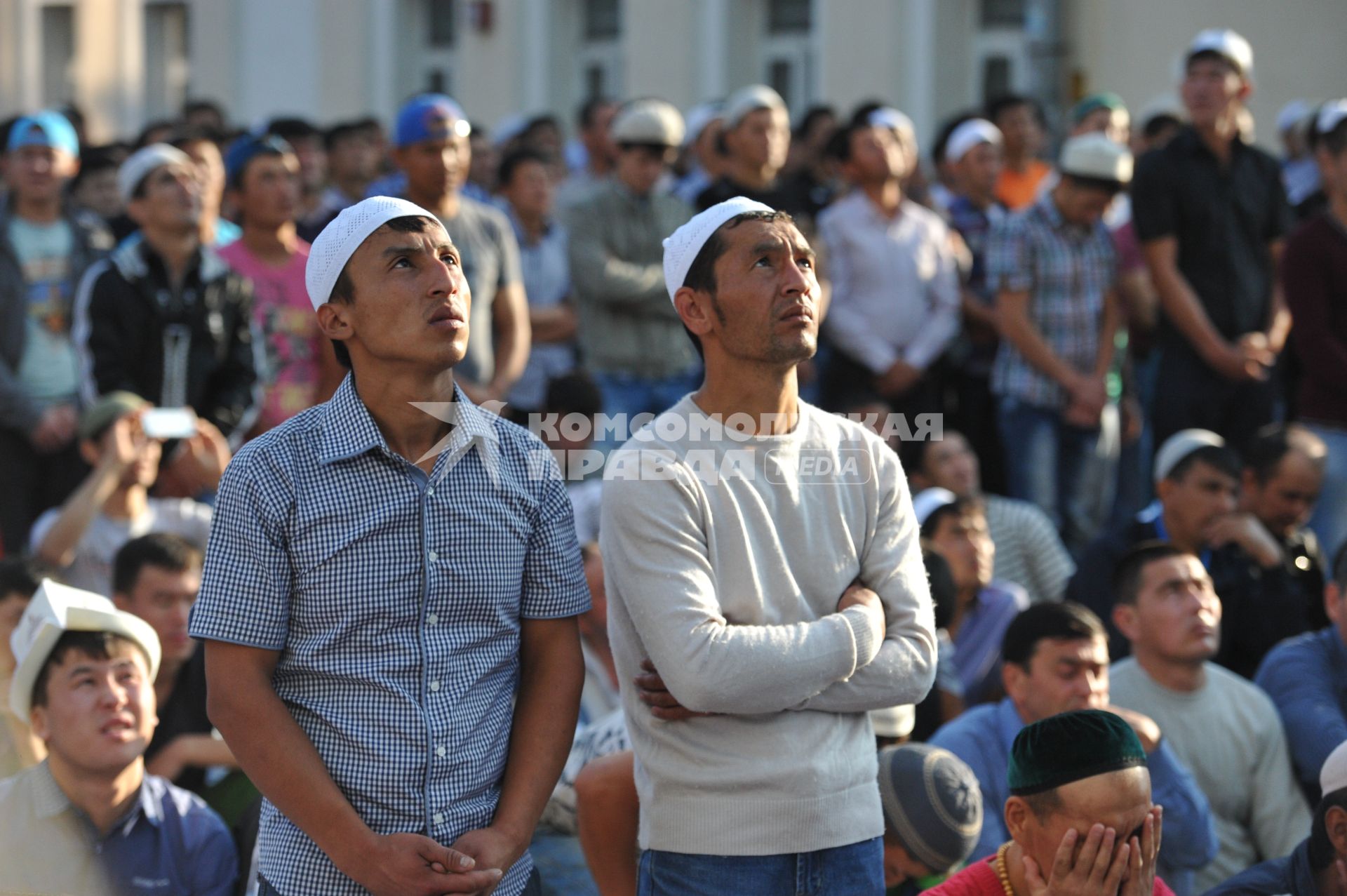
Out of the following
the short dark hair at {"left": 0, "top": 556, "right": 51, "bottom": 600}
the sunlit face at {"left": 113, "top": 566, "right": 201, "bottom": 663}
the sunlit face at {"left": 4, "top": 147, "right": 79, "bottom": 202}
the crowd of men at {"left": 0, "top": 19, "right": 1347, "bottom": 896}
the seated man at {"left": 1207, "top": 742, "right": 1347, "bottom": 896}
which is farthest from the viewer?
the sunlit face at {"left": 4, "top": 147, "right": 79, "bottom": 202}

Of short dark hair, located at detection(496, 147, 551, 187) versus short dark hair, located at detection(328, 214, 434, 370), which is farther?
short dark hair, located at detection(496, 147, 551, 187)

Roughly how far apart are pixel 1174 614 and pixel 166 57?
16.8 meters

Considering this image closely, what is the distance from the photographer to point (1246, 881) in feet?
A: 12.9

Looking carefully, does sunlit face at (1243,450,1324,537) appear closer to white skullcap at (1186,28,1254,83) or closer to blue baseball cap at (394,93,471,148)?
white skullcap at (1186,28,1254,83)

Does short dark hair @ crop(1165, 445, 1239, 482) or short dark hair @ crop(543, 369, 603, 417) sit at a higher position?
short dark hair @ crop(543, 369, 603, 417)

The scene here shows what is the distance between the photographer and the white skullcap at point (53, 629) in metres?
Result: 4.13

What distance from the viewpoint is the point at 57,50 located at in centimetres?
1636

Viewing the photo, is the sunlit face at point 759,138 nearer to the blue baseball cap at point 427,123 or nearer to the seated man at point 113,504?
the blue baseball cap at point 427,123

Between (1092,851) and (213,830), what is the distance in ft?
7.23

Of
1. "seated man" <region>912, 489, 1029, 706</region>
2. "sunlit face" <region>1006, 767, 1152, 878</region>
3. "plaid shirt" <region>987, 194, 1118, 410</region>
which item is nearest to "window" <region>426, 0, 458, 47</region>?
"plaid shirt" <region>987, 194, 1118, 410</region>

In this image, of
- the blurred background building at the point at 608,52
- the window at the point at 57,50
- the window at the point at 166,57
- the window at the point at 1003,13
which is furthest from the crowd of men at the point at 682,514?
the window at the point at 166,57

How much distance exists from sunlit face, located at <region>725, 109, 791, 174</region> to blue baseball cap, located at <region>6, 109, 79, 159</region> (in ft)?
10.1

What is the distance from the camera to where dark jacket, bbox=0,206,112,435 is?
6711mm

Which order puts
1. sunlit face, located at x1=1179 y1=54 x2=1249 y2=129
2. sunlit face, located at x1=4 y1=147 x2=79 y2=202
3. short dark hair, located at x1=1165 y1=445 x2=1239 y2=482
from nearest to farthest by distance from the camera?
short dark hair, located at x1=1165 y1=445 x2=1239 y2=482, sunlit face, located at x1=4 y1=147 x2=79 y2=202, sunlit face, located at x1=1179 y1=54 x2=1249 y2=129
